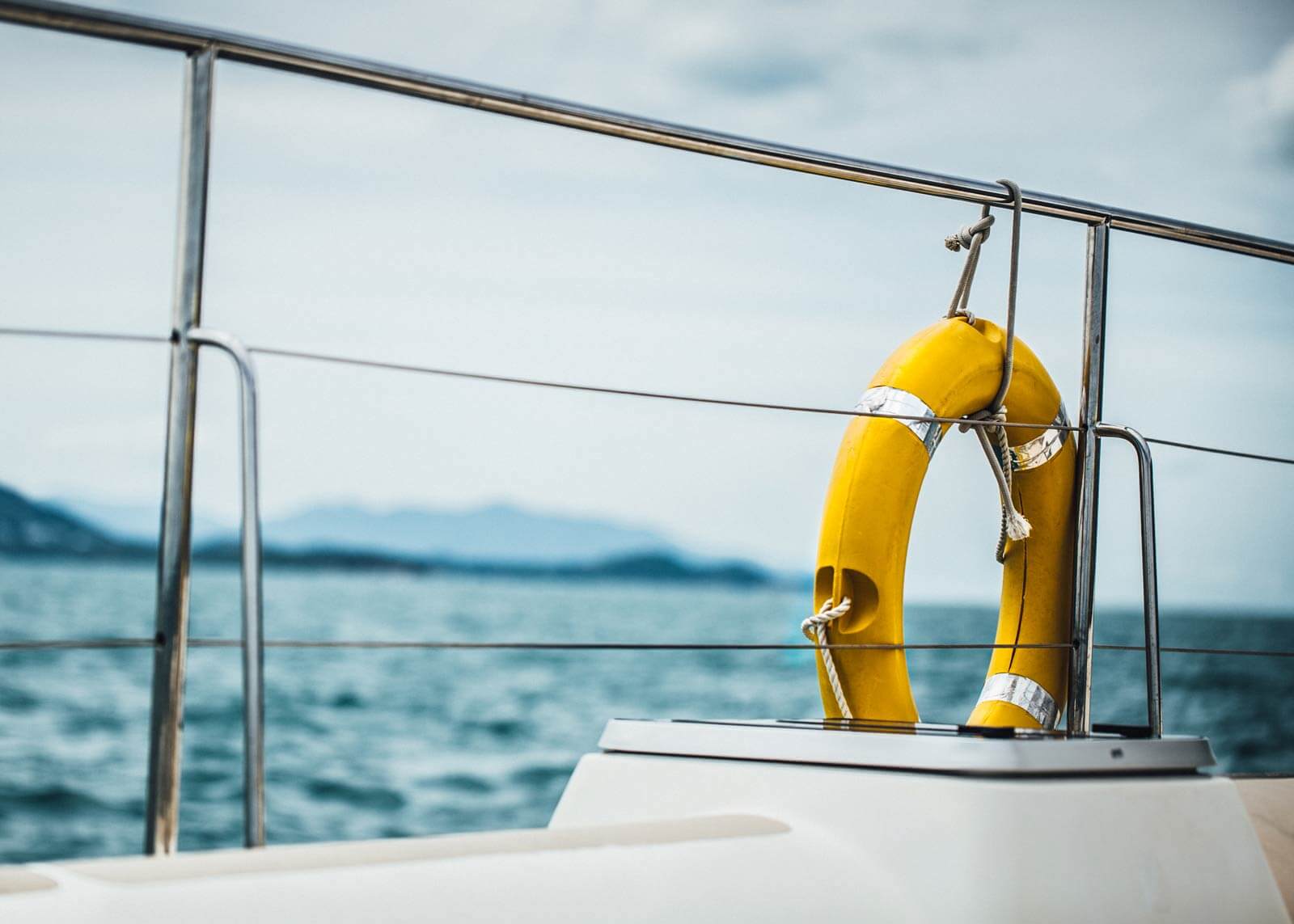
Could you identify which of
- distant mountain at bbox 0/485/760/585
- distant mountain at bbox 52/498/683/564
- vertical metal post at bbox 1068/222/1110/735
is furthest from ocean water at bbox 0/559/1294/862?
vertical metal post at bbox 1068/222/1110/735

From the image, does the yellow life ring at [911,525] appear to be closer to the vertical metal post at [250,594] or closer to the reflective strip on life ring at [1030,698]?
the reflective strip on life ring at [1030,698]

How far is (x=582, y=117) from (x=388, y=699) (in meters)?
18.8

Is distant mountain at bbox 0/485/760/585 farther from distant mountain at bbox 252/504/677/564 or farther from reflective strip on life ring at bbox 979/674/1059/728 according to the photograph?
reflective strip on life ring at bbox 979/674/1059/728

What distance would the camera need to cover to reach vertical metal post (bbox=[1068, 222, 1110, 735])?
193cm

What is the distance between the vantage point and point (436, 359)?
2275cm

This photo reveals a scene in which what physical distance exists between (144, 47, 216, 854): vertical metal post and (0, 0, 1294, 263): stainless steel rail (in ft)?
0.17

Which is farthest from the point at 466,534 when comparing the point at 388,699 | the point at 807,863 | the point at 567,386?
the point at 807,863

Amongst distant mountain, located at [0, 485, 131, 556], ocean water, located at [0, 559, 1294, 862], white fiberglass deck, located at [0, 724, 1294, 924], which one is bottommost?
white fiberglass deck, located at [0, 724, 1294, 924]

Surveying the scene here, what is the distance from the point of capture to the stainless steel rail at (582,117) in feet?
4.02

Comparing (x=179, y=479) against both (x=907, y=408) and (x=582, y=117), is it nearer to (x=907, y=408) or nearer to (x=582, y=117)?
(x=582, y=117)

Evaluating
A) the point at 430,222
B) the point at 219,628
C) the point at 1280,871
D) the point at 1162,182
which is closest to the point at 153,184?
the point at 430,222

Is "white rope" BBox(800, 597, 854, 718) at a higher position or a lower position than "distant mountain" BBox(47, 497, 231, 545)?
lower

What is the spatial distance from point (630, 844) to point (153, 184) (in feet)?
68.5

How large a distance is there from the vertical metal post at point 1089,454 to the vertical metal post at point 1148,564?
0.03 meters
